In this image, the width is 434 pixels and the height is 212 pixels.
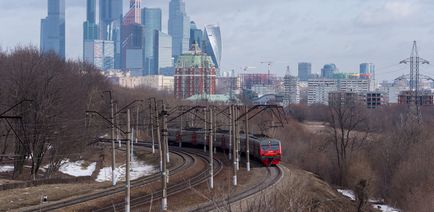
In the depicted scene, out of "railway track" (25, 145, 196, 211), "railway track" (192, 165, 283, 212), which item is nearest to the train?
"railway track" (192, 165, 283, 212)

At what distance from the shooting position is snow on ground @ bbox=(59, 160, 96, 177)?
52781 mm

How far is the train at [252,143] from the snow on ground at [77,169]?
9.99 m

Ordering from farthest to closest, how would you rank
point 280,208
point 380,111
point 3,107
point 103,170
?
1. point 380,111
2. point 103,170
3. point 3,107
4. point 280,208

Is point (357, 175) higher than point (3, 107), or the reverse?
point (3, 107)

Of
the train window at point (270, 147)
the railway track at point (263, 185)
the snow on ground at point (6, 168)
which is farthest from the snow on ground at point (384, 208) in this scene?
the snow on ground at point (6, 168)

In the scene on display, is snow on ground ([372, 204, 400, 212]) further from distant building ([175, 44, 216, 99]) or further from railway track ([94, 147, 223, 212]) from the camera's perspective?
distant building ([175, 44, 216, 99])

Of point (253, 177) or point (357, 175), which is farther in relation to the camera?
point (357, 175)

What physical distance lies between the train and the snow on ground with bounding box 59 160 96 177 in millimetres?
9993

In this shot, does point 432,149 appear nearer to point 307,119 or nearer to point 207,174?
point 207,174

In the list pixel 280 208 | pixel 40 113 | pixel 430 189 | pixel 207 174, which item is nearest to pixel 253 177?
A: pixel 207 174

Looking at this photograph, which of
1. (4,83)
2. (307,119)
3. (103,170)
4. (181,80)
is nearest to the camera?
(4,83)

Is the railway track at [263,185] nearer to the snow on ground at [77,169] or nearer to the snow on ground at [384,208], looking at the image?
the snow on ground at [384,208]

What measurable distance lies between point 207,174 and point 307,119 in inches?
3266

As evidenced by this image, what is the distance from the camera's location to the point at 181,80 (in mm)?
193375
